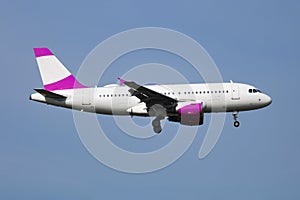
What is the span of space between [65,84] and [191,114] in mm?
14031

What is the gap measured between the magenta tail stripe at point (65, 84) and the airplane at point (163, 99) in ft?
0.86

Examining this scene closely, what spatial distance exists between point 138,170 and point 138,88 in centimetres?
705

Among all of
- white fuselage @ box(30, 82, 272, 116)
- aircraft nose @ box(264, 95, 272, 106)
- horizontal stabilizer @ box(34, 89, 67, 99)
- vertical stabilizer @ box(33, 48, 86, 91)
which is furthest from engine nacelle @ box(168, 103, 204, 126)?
horizontal stabilizer @ box(34, 89, 67, 99)

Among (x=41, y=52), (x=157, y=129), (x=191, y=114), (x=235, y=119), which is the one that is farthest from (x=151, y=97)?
(x=41, y=52)

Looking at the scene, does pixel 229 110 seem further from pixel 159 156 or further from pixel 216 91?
pixel 159 156

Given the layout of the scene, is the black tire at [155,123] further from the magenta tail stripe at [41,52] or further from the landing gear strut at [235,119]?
the magenta tail stripe at [41,52]

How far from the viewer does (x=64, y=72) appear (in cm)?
5706

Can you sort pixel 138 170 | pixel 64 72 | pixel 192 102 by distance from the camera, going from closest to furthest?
pixel 138 170 → pixel 192 102 → pixel 64 72

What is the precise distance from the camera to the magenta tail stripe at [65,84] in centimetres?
5521

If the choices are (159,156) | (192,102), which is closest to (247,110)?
(192,102)

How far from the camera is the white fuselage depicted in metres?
50.8

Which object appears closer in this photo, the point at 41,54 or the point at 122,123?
the point at 122,123

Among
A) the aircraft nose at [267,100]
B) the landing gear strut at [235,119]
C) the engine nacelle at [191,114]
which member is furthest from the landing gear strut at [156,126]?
the aircraft nose at [267,100]

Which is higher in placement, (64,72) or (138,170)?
(64,72)
